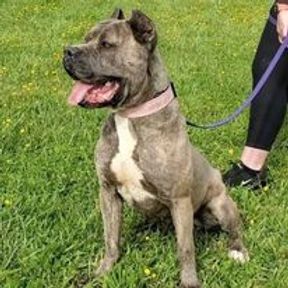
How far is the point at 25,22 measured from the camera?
10055 millimetres

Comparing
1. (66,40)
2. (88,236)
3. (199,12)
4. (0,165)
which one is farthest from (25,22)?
(88,236)

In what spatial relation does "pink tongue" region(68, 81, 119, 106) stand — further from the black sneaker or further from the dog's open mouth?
the black sneaker

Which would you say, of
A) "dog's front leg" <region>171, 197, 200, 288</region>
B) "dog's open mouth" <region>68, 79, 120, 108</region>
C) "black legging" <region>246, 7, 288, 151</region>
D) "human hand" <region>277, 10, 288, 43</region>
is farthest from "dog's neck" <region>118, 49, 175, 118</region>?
"black legging" <region>246, 7, 288, 151</region>

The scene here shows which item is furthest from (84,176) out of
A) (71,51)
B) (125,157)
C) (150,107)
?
(71,51)

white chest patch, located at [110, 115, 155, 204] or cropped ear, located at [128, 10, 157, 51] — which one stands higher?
cropped ear, located at [128, 10, 157, 51]

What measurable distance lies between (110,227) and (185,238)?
1.41ft

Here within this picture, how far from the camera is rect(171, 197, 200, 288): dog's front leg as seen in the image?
12.5 feet

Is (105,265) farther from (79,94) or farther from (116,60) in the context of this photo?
(116,60)

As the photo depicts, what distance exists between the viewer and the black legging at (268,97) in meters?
5.05

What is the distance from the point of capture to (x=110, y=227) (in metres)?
4.05

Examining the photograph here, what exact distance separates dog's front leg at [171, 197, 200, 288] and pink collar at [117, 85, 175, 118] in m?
0.47

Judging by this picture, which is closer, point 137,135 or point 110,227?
point 137,135

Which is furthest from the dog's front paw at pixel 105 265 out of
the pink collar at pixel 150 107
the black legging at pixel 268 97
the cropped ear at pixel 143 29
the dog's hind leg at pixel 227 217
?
the black legging at pixel 268 97

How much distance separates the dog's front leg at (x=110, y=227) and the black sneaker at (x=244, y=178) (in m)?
1.33
